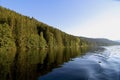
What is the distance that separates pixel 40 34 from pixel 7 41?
4561 cm

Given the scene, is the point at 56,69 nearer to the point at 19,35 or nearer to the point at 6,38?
the point at 6,38

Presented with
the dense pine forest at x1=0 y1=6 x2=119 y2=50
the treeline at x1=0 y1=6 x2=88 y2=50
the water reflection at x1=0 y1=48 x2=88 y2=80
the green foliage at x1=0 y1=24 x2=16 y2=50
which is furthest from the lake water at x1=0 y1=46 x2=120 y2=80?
the treeline at x1=0 y1=6 x2=88 y2=50

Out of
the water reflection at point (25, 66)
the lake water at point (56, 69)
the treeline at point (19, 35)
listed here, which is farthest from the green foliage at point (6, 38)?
the lake water at point (56, 69)

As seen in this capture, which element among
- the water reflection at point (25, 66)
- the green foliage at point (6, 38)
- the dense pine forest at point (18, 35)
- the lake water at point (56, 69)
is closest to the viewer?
the lake water at point (56, 69)

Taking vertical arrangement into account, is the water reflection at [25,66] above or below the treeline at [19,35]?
below

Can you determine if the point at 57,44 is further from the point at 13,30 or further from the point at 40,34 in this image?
the point at 13,30

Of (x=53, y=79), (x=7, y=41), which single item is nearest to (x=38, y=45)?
(x=7, y=41)

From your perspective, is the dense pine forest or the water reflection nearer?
the water reflection

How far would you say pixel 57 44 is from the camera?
6841 inches

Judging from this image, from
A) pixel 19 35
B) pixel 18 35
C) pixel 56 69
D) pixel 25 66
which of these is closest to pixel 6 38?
pixel 18 35

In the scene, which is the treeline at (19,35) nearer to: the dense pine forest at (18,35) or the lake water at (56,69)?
the dense pine forest at (18,35)

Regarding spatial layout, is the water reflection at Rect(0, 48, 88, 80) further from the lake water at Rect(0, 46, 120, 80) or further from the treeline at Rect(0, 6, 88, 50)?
the treeline at Rect(0, 6, 88, 50)

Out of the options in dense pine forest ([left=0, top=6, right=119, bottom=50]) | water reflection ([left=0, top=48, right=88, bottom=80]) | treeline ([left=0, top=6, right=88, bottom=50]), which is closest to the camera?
water reflection ([left=0, top=48, right=88, bottom=80])

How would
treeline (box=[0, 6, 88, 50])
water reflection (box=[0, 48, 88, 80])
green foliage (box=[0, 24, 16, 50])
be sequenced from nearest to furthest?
water reflection (box=[0, 48, 88, 80])
green foliage (box=[0, 24, 16, 50])
treeline (box=[0, 6, 88, 50])
